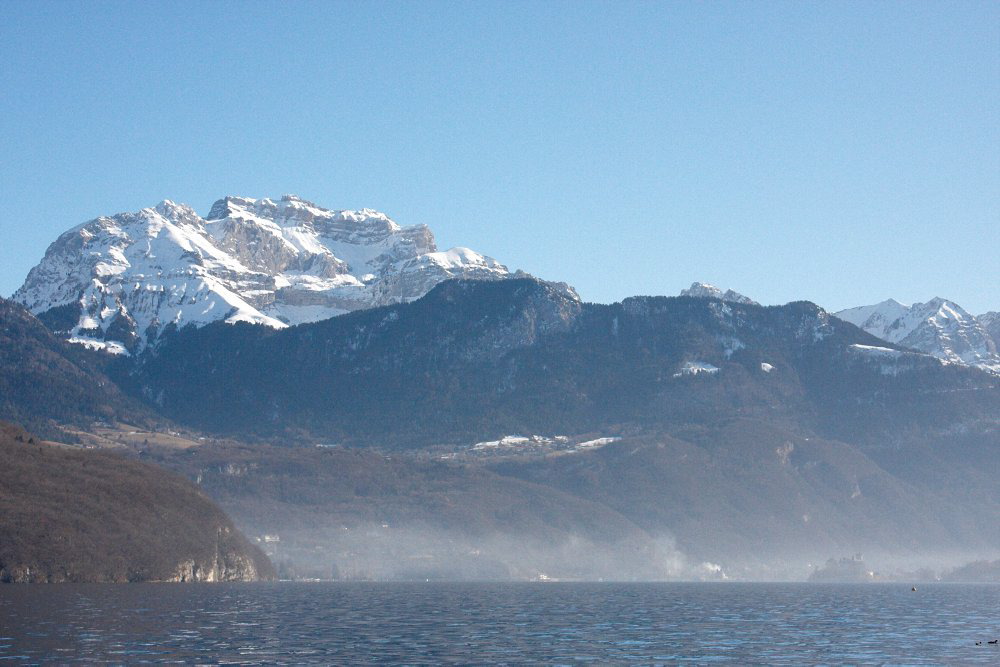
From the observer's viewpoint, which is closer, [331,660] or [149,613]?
[331,660]

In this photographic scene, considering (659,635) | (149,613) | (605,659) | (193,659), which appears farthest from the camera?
(149,613)

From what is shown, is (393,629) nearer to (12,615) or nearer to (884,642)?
(12,615)

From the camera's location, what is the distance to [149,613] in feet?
620

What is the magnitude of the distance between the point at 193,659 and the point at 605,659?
41584 mm

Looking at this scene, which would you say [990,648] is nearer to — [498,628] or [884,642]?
[884,642]

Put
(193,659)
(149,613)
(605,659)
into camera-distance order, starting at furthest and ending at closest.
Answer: (149,613) < (605,659) < (193,659)

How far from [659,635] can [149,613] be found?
6904cm

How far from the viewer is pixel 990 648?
164m

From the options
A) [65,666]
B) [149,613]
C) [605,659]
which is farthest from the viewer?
[149,613]

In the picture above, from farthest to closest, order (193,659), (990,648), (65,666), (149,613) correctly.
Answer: (149,613)
(990,648)
(193,659)
(65,666)

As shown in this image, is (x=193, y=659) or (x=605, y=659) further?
(x=605, y=659)

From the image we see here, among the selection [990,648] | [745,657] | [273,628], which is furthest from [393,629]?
[990,648]

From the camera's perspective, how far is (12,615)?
172125 millimetres

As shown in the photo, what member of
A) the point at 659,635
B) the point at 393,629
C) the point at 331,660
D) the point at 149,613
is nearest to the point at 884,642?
the point at 659,635
